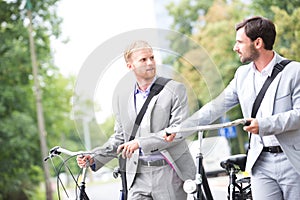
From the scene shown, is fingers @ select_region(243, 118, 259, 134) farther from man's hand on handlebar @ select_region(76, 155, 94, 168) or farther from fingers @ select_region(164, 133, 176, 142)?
man's hand on handlebar @ select_region(76, 155, 94, 168)

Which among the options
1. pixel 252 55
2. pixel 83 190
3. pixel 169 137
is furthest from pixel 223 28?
pixel 169 137

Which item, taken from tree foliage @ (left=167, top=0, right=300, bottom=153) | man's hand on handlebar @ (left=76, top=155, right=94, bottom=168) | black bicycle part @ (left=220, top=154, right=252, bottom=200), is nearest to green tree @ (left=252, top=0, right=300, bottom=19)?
tree foliage @ (left=167, top=0, right=300, bottom=153)

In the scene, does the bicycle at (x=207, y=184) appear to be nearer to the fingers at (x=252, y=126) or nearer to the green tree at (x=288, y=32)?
the fingers at (x=252, y=126)

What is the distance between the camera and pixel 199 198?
2.58m

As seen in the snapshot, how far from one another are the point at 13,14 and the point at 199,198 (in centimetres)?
981

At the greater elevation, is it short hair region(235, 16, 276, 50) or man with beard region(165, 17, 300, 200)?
short hair region(235, 16, 276, 50)

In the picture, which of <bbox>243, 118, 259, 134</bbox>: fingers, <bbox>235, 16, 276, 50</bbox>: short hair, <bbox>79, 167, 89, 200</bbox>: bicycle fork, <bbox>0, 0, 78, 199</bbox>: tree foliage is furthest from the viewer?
<bbox>0, 0, 78, 199</bbox>: tree foliage

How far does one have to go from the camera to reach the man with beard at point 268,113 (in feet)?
7.92

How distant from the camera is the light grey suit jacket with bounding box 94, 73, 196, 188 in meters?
2.49

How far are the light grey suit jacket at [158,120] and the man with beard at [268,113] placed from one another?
0.26 ft

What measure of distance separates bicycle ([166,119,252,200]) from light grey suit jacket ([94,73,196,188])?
2.8 inches

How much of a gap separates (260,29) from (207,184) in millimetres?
782

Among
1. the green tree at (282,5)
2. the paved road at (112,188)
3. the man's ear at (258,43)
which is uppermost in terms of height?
the green tree at (282,5)

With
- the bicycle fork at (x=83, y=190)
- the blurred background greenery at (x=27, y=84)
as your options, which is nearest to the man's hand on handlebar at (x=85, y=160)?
the bicycle fork at (x=83, y=190)
